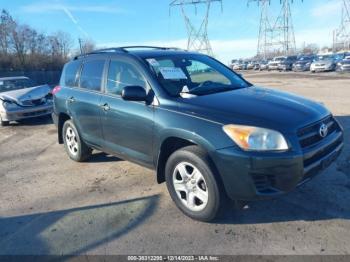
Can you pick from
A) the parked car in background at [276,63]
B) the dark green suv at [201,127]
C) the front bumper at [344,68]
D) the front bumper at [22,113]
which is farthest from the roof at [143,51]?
the parked car in background at [276,63]

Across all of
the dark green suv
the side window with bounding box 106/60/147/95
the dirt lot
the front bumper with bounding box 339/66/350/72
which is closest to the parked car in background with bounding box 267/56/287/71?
the front bumper with bounding box 339/66/350/72

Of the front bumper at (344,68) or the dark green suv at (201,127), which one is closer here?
the dark green suv at (201,127)

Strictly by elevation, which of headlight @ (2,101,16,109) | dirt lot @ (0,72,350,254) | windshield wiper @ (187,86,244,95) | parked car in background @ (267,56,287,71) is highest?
parked car in background @ (267,56,287,71)

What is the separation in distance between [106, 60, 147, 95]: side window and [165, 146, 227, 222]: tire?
110 centimetres

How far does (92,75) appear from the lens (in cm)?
536

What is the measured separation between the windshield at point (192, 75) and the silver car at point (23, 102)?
23.0 feet

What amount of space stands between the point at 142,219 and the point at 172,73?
1.85 metres

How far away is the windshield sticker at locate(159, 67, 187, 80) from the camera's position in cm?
434

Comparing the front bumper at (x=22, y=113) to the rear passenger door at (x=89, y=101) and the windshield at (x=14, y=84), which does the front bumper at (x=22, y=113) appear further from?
the rear passenger door at (x=89, y=101)

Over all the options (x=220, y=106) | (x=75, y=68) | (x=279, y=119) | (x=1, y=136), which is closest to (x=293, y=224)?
(x=279, y=119)

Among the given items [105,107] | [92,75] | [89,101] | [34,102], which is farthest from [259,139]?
[34,102]

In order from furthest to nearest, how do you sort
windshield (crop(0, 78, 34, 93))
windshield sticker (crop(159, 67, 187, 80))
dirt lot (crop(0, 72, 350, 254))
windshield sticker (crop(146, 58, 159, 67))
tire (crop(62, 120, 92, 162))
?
windshield (crop(0, 78, 34, 93)) < tire (crop(62, 120, 92, 162)) < windshield sticker (crop(146, 58, 159, 67)) < windshield sticker (crop(159, 67, 187, 80)) < dirt lot (crop(0, 72, 350, 254))

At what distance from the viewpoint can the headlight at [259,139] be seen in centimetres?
324

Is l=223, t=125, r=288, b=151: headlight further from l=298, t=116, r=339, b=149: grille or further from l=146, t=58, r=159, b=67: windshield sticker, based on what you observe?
l=146, t=58, r=159, b=67: windshield sticker
